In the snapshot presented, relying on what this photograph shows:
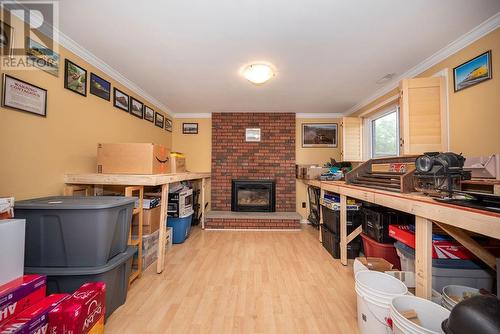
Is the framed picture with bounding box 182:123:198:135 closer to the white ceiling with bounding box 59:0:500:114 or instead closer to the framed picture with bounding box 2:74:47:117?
the white ceiling with bounding box 59:0:500:114

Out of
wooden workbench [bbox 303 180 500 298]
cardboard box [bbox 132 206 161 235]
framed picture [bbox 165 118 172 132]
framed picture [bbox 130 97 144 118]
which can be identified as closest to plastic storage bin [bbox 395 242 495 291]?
wooden workbench [bbox 303 180 500 298]

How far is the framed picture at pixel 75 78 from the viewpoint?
1934mm

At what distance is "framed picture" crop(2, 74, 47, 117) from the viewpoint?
1.46 meters

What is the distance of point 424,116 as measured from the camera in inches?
81.4

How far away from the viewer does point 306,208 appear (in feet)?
14.3

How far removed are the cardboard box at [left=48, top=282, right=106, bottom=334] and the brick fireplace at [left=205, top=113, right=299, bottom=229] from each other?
10.1 ft

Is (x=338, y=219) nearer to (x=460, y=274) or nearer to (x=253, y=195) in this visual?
(x=460, y=274)

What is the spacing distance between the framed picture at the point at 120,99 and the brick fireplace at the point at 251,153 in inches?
71.4

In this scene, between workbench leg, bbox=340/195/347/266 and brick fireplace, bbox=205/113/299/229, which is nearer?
workbench leg, bbox=340/195/347/266

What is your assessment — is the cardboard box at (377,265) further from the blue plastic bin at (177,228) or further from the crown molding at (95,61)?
the crown molding at (95,61)

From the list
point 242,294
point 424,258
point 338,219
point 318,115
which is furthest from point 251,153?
point 424,258

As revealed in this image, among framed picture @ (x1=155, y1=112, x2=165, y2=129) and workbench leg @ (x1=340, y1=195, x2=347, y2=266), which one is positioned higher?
framed picture @ (x1=155, y1=112, x2=165, y2=129)

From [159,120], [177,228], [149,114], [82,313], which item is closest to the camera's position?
[82,313]
